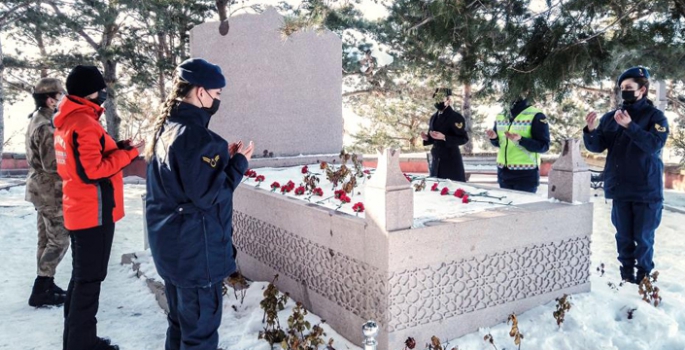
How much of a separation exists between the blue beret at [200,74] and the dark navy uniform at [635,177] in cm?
320

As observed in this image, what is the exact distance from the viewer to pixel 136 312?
4.12 metres

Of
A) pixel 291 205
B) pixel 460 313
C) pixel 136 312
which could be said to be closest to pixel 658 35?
pixel 460 313

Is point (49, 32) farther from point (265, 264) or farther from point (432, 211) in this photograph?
point (432, 211)

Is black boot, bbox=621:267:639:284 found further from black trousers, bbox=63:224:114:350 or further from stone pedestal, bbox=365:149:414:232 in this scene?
black trousers, bbox=63:224:114:350

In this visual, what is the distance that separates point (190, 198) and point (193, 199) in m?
0.02

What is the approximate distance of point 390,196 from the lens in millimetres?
2934

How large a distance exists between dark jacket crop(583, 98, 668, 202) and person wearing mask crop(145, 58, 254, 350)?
3221mm

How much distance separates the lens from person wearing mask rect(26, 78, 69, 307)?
4152mm

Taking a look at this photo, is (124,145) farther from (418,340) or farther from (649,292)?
(649,292)

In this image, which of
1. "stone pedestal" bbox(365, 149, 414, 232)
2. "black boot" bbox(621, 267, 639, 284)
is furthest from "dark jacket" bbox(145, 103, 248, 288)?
"black boot" bbox(621, 267, 639, 284)

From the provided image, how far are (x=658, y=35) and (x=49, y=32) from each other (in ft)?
43.5

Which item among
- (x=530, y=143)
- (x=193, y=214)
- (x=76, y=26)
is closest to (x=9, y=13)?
(x=76, y=26)

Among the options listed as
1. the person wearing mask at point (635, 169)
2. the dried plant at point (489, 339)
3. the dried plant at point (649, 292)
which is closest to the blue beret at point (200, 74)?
the dried plant at point (489, 339)

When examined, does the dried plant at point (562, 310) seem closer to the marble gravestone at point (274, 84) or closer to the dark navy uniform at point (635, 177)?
the dark navy uniform at point (635, 177)
